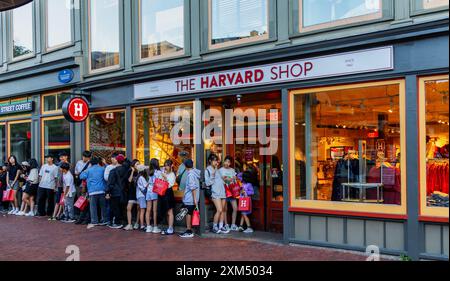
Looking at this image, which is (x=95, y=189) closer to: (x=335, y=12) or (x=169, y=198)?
(x=169, y=198)

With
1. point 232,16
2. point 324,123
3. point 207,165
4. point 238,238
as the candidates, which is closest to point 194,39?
point 232,16

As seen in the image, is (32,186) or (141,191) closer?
(141,191)

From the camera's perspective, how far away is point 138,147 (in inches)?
479

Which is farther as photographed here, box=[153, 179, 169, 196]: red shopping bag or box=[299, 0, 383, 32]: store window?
box=[153, 179, 169, 196]: red shopping bag

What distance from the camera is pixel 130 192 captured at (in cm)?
1131

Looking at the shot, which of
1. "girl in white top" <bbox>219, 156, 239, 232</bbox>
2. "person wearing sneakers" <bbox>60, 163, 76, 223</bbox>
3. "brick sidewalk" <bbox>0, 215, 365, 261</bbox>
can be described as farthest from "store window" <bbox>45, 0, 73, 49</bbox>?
"girl in white top" <bbox>219, 156, 239, 232</bbox>

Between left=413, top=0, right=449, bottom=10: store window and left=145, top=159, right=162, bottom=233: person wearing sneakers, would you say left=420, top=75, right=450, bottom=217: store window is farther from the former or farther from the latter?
left=145, top=159, right=162, bottom=233: person wearing sneakers

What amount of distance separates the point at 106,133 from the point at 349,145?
695 centimetres

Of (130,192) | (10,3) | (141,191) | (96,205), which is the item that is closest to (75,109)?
(96,205)

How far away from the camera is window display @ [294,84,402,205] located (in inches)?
323

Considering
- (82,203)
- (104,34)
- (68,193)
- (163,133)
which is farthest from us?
(104,34)

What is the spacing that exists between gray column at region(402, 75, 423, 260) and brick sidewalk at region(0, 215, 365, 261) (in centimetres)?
87

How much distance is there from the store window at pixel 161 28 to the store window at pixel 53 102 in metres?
3.60

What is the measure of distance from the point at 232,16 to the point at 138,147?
4.14m
